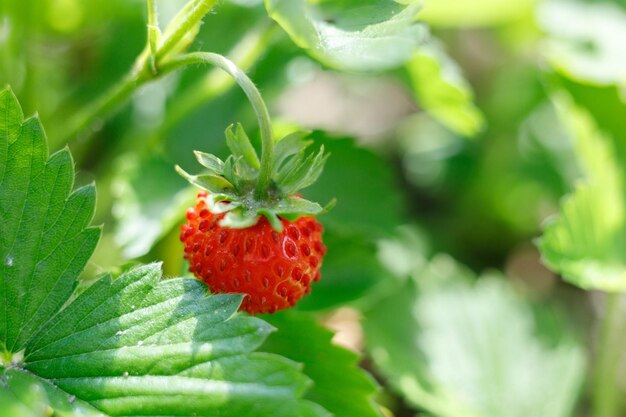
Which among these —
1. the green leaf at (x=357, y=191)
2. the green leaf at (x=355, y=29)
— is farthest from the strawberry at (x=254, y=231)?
the green leaf at (x=357, y=191)

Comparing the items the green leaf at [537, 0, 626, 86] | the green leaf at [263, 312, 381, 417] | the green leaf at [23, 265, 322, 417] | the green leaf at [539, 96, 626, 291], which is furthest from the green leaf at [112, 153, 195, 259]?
the green leaf at [537, 0, 626, 86]

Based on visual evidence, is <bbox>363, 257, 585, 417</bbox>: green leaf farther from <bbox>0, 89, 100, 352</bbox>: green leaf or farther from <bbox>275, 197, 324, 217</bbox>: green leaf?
<bbox>0, 89, 100, 352</bbox>: green leaf

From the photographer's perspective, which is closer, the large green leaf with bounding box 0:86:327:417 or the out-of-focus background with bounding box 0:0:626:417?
the large green leaf with bounding box 0:86:327:417

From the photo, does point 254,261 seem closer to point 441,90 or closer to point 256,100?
point 256,100

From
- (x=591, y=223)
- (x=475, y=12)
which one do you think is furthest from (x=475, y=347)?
(x=475, y=12)

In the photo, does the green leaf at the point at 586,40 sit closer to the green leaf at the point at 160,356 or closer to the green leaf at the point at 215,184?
the green leaf at the point at 215,184

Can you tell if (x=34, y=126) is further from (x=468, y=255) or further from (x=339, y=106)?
(x=339, y=106)
